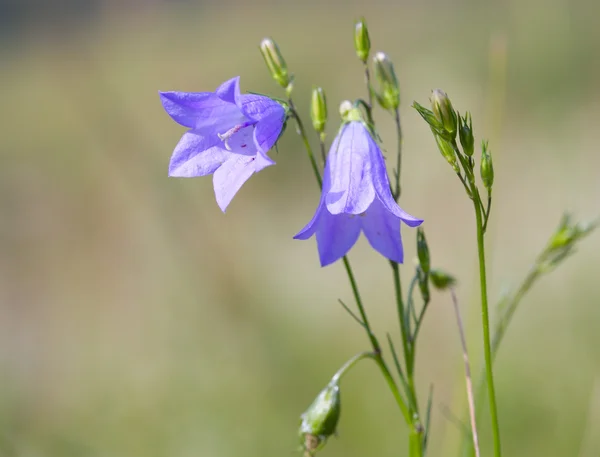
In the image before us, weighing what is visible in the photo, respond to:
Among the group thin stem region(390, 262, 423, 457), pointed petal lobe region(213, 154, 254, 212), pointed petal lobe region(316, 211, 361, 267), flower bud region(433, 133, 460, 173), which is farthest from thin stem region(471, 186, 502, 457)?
pointed petal lobe region(213, 154, 254, 212)

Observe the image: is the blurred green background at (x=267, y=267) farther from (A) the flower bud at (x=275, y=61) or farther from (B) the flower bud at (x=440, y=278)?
(A) the flower bud at (x=275, y=61)

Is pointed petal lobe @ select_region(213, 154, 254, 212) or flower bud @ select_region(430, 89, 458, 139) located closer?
flower bud @ select_region(430, 89, 458, 139)

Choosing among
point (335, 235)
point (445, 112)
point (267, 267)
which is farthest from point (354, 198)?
point (267, 267)

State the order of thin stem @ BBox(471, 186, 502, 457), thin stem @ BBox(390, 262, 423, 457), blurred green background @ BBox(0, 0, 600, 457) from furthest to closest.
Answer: blurred green background @ BBox(0, 0, 600, 457) → thin stem @ BBox(390, 262, 423, 457) → thin stem @ BBox(471, 186, 502, 457)

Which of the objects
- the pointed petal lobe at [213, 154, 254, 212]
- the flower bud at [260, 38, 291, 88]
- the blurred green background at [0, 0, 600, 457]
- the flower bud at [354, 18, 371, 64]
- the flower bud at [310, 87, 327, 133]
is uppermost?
the flower bud at [260, 38, 291, 88]

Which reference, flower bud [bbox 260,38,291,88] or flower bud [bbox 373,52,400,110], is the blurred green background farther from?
flower bud [bbox 260,38,291,88]

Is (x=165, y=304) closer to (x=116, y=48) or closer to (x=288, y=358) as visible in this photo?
(x=288, y=358)

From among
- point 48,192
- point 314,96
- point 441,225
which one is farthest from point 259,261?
point 314,96
